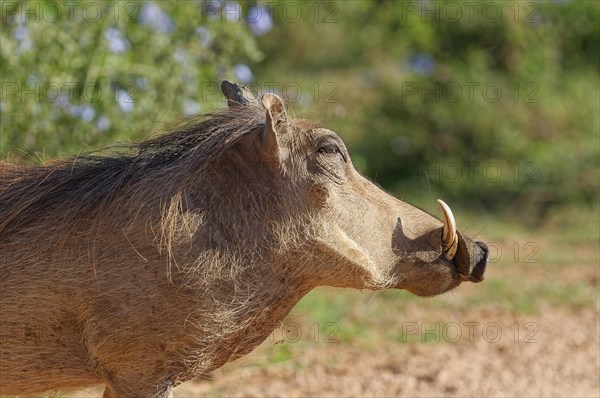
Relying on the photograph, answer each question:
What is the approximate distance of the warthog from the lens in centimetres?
317

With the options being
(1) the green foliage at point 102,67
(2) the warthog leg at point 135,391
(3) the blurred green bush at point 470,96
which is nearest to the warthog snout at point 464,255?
(2) the warthog leg at point 135,391

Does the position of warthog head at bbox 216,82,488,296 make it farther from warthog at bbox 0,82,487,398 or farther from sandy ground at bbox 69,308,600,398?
sandy ground at bbox 69,308,600,398

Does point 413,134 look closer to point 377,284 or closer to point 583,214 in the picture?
point 583,214

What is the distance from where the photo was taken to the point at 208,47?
242 inches

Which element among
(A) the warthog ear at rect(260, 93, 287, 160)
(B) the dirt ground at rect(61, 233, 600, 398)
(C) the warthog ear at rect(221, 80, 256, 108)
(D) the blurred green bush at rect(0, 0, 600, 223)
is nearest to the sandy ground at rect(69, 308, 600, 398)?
(B) the dirt ground at rect(61, 233, 600, 398)

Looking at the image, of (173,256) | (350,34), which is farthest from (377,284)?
(350,34)

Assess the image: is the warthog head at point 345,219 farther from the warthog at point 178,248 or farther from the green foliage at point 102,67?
the green foliage at point 102,67

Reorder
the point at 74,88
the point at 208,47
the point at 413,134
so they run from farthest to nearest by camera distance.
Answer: the point at 413,134
the point at 208,47
the point at 74,88

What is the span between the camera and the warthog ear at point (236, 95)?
3.65 m

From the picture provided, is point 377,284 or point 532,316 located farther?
point 532,316

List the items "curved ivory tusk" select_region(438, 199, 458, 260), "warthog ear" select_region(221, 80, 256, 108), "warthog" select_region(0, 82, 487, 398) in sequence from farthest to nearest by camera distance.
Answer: "warthog ear" select_region(221, 80, 256, 108)
"curved ivory tusk" select_region(438, 199, 458, 260)
"warthog" select_region(0, 82, 487, 398)

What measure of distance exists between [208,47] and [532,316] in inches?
101

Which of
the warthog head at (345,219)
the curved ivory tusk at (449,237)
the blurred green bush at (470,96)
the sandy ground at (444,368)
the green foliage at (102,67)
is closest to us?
the warthog head at (345,219)

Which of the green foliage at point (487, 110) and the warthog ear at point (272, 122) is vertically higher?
the warthog ear at point (272, 122)
